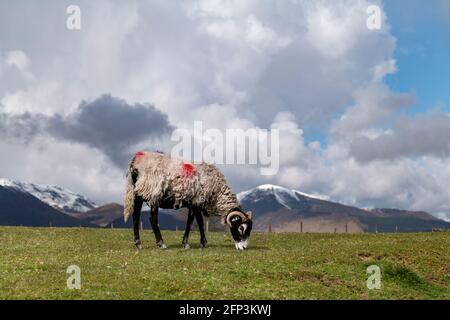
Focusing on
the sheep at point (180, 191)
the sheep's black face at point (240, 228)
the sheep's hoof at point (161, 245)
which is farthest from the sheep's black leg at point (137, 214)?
the sheep's black face at point (240, 228)

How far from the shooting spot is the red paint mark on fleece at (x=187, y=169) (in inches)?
1425

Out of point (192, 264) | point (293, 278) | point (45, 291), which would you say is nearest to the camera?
point (45, 291)

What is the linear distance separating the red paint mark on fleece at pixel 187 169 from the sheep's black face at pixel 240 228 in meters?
3.95

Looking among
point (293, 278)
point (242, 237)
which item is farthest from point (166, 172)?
point (293, 278)

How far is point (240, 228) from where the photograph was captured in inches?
1421

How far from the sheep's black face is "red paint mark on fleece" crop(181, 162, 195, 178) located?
3952mm

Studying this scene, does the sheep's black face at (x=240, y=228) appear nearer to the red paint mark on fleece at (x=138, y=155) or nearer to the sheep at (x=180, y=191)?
the sheep at (x=180, y=191)

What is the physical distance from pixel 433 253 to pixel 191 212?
16.8 metres

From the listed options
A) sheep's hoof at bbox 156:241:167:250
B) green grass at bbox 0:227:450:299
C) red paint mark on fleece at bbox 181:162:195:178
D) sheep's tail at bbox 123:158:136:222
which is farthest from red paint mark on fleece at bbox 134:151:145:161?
green grass at bbox 0:227:450:299

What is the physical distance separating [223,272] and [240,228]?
31.1 feet

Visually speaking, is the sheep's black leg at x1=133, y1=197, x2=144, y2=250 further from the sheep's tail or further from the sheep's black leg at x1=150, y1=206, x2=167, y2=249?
the sheep's black leg at x1=150, y1=206, x2=167, y2=249

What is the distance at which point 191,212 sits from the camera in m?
37.2

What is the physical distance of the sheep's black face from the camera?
118ft
